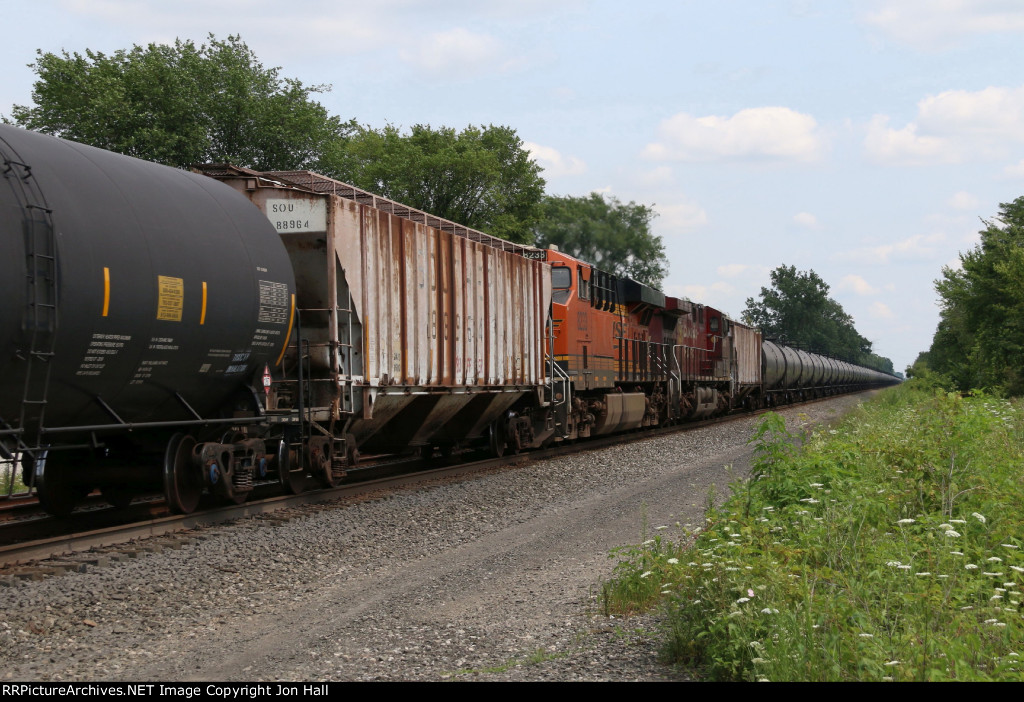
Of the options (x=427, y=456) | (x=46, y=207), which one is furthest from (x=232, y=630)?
(x=427, y=456)

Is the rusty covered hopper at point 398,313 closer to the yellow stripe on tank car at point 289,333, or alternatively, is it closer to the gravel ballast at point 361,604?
the yellow stripe on tank car at point 289,333

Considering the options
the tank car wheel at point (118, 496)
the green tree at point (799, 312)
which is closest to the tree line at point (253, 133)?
the tank car wheel at point (118, 496)

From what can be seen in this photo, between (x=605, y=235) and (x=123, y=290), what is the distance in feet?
244

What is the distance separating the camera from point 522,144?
57750 mm

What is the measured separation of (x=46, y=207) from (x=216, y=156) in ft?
108

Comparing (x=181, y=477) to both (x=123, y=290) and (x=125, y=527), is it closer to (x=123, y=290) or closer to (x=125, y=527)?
(x=125, y=527)

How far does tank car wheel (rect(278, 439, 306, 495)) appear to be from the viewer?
10.6m

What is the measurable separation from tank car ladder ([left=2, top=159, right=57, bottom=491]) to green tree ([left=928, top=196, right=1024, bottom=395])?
23755mm

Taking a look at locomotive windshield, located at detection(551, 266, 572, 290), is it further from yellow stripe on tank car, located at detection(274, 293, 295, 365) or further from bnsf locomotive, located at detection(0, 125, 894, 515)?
yellow stripe on tank car, located at detection(274, 293, 295, 365)

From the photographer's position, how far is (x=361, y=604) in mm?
6625

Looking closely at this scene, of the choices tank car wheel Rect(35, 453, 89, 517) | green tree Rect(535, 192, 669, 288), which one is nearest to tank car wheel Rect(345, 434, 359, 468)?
tank car wheel Rect(35, 453, 89, 517)

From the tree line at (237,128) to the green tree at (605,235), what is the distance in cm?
2494

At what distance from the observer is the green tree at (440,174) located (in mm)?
48188

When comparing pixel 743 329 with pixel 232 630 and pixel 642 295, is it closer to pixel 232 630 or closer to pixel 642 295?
pixel 642 295
